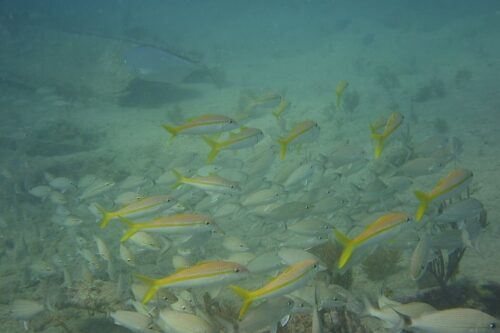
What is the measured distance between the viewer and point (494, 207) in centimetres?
637

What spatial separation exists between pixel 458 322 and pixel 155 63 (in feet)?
51.4

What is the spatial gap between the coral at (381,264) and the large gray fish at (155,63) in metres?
Answer: 13.5

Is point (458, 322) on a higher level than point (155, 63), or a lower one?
higher

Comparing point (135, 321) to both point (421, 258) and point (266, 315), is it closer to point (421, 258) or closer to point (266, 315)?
point (266, 315)

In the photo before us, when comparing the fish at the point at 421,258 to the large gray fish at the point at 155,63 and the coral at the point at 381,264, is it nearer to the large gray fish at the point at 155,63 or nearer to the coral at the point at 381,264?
the coral at the point at 381,264

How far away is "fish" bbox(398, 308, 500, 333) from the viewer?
235 centimetres

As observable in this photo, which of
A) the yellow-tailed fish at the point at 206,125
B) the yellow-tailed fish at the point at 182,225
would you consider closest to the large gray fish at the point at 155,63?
the yellow-tailed fish at the point at 206,125

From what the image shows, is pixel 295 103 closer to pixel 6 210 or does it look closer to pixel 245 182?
pixel 245 182

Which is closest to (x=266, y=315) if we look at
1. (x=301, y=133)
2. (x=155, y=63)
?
(x=301, y=133)

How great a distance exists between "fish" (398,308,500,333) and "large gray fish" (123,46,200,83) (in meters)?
15.5

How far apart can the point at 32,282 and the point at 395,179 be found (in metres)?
6.85

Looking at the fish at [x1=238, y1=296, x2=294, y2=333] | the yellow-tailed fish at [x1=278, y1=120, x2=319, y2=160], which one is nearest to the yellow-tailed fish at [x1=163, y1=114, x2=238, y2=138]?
the yellow-tailed fish at [x1=278, y1=120, x2=319, y2=160]

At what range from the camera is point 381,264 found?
5211 millimetres

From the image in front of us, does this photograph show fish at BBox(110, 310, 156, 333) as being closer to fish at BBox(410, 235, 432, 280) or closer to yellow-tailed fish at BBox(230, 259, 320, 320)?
yellow-tailed fish at BBox(230, 259, 320, 320)
